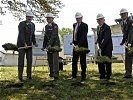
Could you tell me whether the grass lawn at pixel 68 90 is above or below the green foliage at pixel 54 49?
below

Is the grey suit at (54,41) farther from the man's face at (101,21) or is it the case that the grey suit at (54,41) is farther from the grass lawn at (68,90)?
the man's face at (101,21)

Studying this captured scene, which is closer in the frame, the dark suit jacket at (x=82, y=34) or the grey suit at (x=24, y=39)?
the dark suit jacket at (x=82, y=34)

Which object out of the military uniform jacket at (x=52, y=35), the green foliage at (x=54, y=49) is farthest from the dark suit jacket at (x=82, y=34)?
the military uniform jacket at (x=52, y=35)

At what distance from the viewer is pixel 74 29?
1138 cm

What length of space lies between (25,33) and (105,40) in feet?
7.96

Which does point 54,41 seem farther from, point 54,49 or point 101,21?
point 101,21

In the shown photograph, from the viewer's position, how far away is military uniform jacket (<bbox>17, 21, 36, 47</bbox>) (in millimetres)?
11406

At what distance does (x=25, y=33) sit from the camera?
11562 mm

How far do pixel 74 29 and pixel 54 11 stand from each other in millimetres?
5526

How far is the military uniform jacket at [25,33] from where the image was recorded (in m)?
11.4

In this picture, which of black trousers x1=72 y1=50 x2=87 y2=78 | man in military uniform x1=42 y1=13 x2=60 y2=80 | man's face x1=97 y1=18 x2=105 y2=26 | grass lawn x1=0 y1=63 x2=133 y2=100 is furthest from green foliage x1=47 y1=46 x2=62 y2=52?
man's face x1=97 y1=18 x2=105 y2=26

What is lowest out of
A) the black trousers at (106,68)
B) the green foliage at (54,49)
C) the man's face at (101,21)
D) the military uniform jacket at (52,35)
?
the black trousers at (106,68)

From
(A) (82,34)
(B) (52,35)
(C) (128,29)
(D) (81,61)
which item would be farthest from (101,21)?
(B) (52,35)

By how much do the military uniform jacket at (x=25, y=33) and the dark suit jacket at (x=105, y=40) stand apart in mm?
2115
